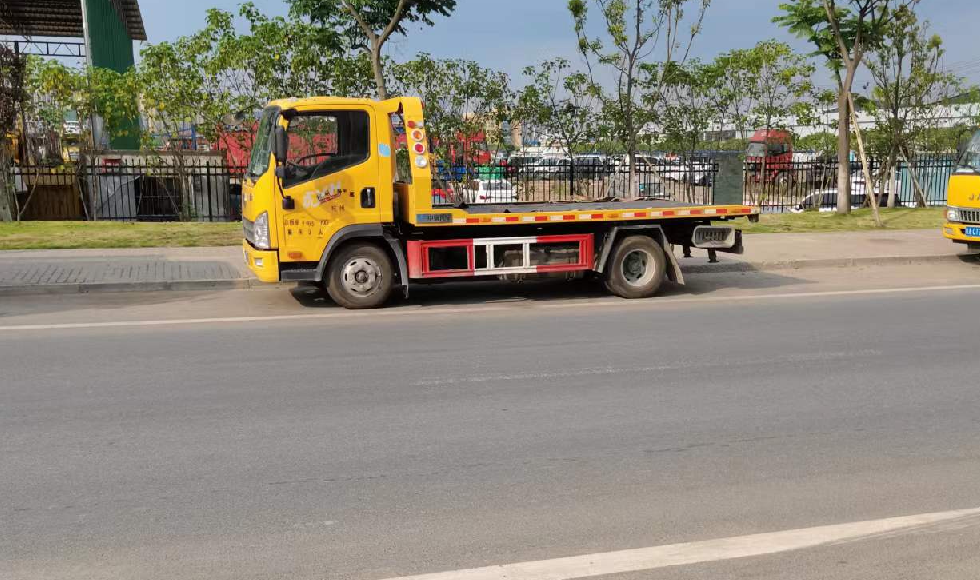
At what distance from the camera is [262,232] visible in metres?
10.4

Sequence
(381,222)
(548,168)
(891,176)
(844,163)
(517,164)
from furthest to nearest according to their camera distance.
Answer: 1. (891,176)
2. (548,168)
3. (844,163)
4. (517,164)
5. (381,222)

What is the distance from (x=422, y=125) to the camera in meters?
10.8

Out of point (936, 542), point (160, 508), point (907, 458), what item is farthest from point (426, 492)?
point (907, 458)

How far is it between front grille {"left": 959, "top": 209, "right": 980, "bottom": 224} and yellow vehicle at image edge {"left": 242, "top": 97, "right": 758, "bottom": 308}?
16.9 ft

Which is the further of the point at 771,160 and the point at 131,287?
the point at 771,160

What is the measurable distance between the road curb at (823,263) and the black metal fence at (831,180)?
9374mm

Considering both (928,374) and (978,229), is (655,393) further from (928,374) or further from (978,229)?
(978,229)

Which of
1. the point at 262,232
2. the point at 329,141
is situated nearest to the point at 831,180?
the point at 329,141

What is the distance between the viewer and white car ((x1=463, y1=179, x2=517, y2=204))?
21750 mm

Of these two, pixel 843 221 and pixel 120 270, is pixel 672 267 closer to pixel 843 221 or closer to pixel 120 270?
pixel 120 270

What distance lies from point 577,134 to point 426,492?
19047 mm

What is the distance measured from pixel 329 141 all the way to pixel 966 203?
10.0 m

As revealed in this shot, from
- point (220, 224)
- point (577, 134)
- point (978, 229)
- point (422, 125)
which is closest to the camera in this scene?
point (422, 125)

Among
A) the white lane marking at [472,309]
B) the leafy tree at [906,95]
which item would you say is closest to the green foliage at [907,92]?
the leafy tree at [906,95]
